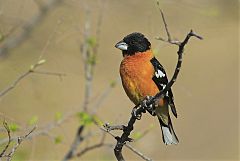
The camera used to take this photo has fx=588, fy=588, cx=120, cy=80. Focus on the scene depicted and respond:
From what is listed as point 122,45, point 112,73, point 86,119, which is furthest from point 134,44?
point 112,73

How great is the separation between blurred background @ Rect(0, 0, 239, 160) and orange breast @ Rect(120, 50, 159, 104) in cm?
39

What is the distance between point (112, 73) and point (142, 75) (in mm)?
4916

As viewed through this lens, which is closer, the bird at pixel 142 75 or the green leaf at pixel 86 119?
the bird at pixel 142 75

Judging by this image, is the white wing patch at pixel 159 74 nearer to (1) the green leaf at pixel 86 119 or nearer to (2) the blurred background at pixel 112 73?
(2) the blurred background at pixel 112 73

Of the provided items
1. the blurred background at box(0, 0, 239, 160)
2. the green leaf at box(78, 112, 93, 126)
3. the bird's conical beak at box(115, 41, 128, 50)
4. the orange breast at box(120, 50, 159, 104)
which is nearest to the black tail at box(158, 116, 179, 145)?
the blurred background at box(0, 0, 239, 160)

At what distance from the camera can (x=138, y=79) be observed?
15.5 ft

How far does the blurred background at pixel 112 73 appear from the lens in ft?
19.9

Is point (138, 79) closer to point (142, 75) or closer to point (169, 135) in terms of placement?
point (142, 75)

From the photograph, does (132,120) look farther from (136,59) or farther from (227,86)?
(227,86)

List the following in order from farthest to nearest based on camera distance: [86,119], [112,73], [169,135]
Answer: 1. [112,73]
2. [86,119]
3. [169,135]

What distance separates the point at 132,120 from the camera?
389cm

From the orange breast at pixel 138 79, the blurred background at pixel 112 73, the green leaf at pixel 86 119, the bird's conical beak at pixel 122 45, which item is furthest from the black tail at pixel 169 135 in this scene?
the bird's conical beak at pixel 122 45

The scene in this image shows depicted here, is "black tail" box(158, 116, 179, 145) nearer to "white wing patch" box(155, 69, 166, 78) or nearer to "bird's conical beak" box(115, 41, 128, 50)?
"white wing patch" box(155, 69, 166, 78)

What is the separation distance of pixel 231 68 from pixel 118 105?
12.1 feet
